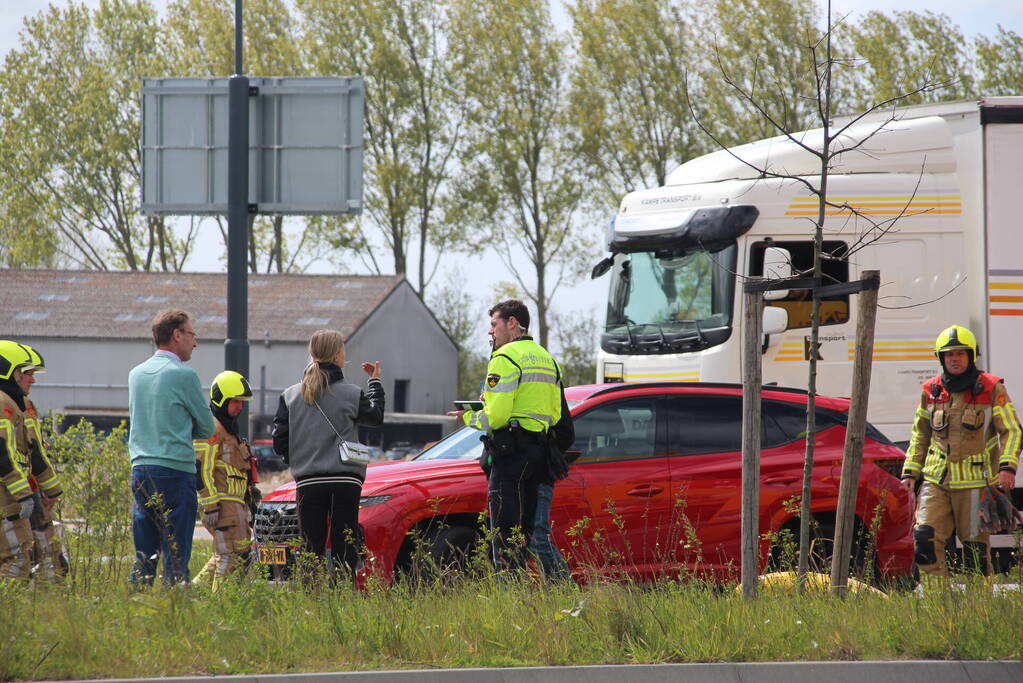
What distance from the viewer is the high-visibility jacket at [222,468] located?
8.18 metres

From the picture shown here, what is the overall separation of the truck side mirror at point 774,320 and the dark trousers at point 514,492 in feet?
12.9

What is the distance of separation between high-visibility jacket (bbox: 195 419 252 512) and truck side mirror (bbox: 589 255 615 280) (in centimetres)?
498

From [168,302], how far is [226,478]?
120ft

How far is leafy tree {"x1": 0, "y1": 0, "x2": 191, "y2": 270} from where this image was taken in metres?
42.8

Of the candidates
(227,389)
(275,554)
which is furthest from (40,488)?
(275,554)

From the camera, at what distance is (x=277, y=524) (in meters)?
8.09

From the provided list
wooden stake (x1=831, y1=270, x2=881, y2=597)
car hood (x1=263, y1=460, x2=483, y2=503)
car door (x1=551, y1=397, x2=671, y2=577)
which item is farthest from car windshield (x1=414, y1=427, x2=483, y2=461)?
wooden stake (x1=831, y1=270, x2=881, y2=597)

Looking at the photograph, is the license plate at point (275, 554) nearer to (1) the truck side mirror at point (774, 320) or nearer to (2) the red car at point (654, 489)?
(2) the red car at point (654, 489)

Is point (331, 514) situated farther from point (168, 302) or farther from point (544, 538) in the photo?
point (168, 302)

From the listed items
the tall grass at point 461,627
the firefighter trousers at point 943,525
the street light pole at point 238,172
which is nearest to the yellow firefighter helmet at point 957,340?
the firefighter trousers at point 943,525

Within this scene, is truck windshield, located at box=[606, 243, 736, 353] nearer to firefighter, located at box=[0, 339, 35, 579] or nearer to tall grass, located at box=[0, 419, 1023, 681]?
tall grass, located at box=[0, 419, 1023, 681]

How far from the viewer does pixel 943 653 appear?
5.65 m

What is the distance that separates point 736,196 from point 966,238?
2026 mm

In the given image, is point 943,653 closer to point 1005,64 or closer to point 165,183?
point 165,183
